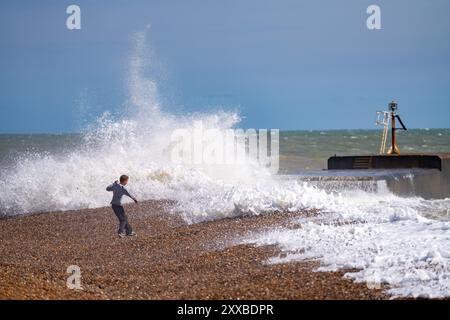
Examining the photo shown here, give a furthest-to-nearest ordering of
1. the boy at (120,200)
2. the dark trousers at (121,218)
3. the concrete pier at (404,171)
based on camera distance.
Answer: the concrete pier at (404,171) < the dark trousers at (121,218) < the boy at (120,200)

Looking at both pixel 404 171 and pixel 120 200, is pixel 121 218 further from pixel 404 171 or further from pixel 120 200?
pixel 404 171

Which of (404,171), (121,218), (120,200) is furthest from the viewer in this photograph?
(404,171)

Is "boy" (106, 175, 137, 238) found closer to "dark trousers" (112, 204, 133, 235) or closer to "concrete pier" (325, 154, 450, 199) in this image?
"dark trousers" (112, 204, 133, 235)

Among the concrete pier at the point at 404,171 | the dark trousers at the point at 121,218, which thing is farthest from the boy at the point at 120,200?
the concrete pier at the point at 404,171

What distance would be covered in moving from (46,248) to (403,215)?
5.92 metres

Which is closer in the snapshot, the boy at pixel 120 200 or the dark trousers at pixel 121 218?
the boy at pixel 120 200

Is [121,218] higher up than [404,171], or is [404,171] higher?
[404,171]

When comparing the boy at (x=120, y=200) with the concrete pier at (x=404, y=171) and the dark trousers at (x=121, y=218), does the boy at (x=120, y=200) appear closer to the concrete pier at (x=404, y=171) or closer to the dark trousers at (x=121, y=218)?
the dark trousers at (x=121, y=218)

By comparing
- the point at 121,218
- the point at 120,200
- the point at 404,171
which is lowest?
the point at 121,218

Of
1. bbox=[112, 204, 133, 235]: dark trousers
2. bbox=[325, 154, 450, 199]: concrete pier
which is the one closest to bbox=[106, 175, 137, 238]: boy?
bbox=[112, 204, 133, 235]: dark trousers

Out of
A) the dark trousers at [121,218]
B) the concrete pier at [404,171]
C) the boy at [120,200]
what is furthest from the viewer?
the concrete pier at [404,171]

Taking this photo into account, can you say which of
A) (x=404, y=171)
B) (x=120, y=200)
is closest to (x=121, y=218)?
(x=120, y=200)

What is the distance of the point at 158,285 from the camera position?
851 cm
